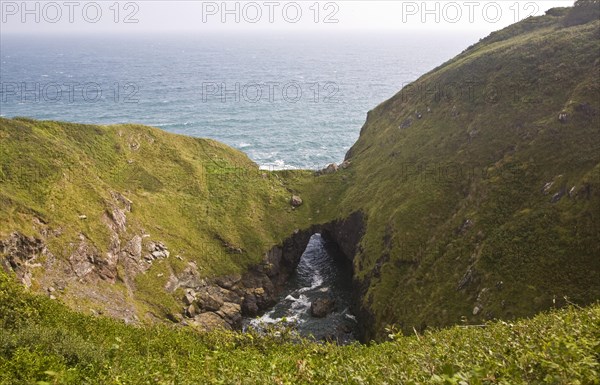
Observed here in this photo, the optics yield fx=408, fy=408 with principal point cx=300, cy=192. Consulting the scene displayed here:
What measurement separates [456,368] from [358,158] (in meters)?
98.9

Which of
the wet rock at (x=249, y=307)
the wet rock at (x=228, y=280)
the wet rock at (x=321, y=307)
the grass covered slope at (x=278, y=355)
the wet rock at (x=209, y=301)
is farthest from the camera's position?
the wet rock at (x=228, y=280)

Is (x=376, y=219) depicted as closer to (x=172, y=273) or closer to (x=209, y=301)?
(x=209, y=301)

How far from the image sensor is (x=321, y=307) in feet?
243

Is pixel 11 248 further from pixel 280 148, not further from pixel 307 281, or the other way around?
pixel 280 148

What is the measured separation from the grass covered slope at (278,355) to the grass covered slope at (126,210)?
2037cm

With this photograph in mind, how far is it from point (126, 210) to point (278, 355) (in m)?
58.2

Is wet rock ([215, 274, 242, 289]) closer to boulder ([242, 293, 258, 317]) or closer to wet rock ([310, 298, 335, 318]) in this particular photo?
boulder ([242, 293, 258, 317])

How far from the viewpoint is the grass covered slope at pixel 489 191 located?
54812 mm

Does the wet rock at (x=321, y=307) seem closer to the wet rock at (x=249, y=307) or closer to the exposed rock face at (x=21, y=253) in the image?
the wet rock at (x=249, y=307)

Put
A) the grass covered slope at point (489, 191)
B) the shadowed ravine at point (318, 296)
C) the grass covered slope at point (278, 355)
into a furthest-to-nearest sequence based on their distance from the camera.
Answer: the shadowed ravine at point (318, 296), the grass covered slope at point (489, 191), the grass covered slope at point (278, 355)

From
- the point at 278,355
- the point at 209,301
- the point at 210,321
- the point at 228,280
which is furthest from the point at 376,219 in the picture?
the point at 278,355

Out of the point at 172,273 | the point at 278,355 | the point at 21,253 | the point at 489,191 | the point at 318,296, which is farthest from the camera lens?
the point at 318,296

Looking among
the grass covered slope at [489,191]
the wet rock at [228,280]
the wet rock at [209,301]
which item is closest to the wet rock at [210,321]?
the wet rock at [209,301]

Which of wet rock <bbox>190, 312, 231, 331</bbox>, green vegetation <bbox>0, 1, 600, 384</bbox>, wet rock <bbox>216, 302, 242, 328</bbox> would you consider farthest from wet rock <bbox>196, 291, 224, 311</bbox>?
green vegetation <bbox>0, 1, 600, 384</bbox>
